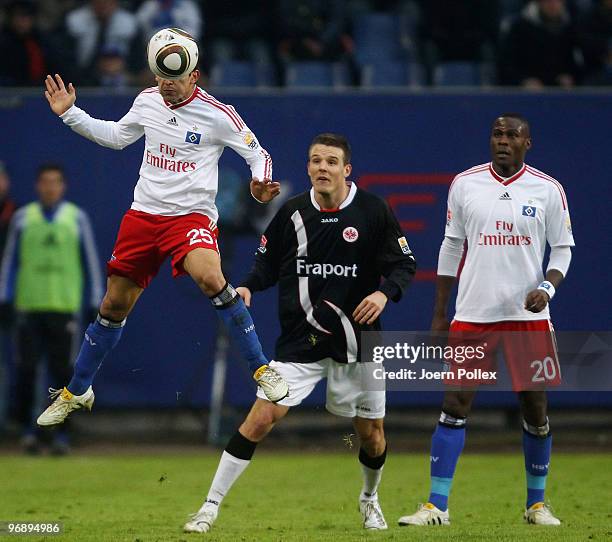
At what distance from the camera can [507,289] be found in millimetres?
9203

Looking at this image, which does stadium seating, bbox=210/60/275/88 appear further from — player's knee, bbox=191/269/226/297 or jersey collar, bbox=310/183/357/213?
player's knee, bbox=191/269/226/297

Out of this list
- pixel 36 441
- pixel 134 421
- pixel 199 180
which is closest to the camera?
pixel 199 180

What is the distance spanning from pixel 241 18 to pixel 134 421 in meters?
5.24

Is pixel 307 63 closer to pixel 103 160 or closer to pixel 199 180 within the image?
pixel 103 160

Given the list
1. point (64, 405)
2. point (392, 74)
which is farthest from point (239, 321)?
point (392, 74)

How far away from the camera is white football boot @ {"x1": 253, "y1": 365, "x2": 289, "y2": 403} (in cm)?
862

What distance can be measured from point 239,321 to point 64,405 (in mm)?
1485

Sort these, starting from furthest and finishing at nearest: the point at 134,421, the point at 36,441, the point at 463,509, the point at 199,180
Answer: the point at 134,421 → the point at 36,441 → the point at 463,509 → the point at 199,180

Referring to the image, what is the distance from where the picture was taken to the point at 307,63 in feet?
51.5

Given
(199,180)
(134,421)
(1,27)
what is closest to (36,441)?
(134,421)

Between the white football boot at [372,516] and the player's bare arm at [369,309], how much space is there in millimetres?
1403

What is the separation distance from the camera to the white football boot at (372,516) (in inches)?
355

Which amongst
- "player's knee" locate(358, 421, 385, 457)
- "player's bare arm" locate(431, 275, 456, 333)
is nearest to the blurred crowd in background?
"player's bare arm" locate(431, 275, 456, 333)

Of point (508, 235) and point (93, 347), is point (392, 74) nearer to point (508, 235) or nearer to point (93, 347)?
point (508, 235)
